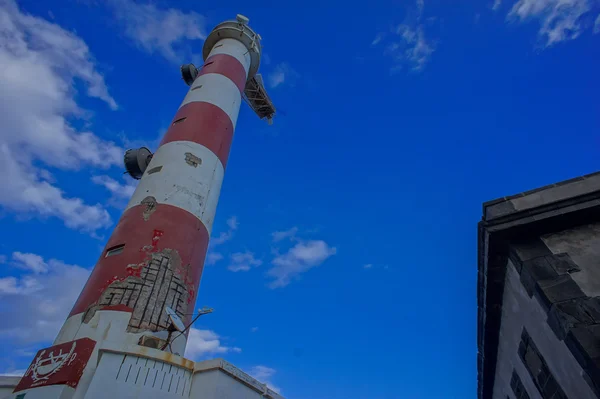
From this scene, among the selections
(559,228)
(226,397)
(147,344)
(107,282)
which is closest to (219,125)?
(107,282)

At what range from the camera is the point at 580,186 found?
7086 mm

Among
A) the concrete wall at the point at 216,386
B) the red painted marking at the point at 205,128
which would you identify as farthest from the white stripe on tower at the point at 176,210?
the concrete wall at the point at 216,386

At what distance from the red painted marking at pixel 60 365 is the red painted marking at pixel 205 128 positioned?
18.8ft

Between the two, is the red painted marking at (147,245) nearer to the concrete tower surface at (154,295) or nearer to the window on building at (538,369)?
the concrete tower surface at (154,295)

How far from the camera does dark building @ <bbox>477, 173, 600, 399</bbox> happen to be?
18.2ft

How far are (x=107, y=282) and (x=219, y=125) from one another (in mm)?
5871

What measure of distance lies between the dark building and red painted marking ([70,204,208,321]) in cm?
602

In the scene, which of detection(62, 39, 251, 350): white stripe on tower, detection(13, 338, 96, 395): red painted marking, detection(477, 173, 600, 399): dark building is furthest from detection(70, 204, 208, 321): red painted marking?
detection(477, 173, 600, 399): dark building

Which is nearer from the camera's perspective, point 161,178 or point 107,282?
point 107,282

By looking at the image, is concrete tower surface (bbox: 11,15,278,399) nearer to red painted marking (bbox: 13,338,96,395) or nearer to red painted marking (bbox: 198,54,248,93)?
red painted marking (bbox: 13,338,96,395)

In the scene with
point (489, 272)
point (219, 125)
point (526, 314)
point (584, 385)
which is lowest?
point (584, 385)

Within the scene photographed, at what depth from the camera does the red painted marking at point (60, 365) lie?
5449mm

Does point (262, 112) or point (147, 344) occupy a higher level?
point (262, 112)

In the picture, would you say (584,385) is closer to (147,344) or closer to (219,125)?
(147,344)
